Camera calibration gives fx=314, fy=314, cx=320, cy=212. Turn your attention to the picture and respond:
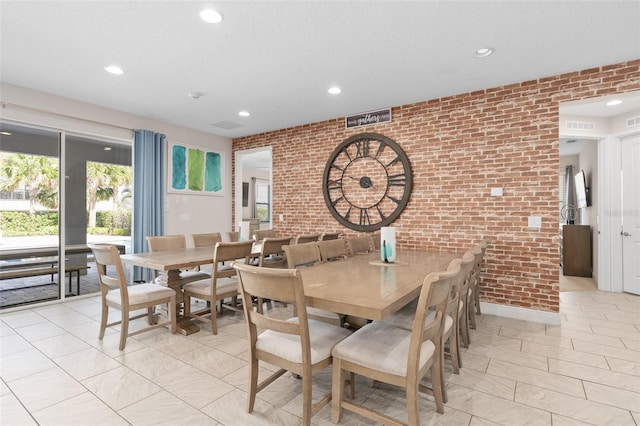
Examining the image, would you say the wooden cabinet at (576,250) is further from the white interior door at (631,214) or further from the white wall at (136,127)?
the white wall at (136,127)

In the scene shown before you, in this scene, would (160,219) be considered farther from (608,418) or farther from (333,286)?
(608,418)

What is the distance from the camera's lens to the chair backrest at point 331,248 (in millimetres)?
3062

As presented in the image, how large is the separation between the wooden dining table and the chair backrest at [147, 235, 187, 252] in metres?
0.25

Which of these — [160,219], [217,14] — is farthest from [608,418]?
[160,219]

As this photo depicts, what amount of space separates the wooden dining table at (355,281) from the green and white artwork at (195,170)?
7.86 ft

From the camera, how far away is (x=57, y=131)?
14.0 feet

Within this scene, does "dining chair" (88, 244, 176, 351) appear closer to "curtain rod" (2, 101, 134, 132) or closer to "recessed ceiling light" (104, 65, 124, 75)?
"recessed ceiling light" (104, 65, 124, 75)

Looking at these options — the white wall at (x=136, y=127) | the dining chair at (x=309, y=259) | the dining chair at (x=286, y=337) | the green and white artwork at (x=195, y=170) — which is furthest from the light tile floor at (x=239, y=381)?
the green and white artwork at (x=195, y=170)

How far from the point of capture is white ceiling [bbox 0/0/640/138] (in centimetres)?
239

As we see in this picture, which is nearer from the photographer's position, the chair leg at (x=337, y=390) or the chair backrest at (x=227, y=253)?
the chair leg at (x=337, y=390)

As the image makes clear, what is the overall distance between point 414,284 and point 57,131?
197 inches

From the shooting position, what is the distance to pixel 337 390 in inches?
69.7

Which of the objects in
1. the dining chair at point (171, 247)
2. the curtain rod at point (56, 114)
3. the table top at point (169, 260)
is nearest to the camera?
the table top at point (169, 260)

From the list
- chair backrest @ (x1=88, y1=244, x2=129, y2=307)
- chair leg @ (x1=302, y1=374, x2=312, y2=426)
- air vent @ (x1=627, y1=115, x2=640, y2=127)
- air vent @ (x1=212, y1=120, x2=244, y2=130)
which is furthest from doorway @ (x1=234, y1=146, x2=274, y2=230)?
chair leg @ (x1=302, y1=374, x2=312, y2=426)
